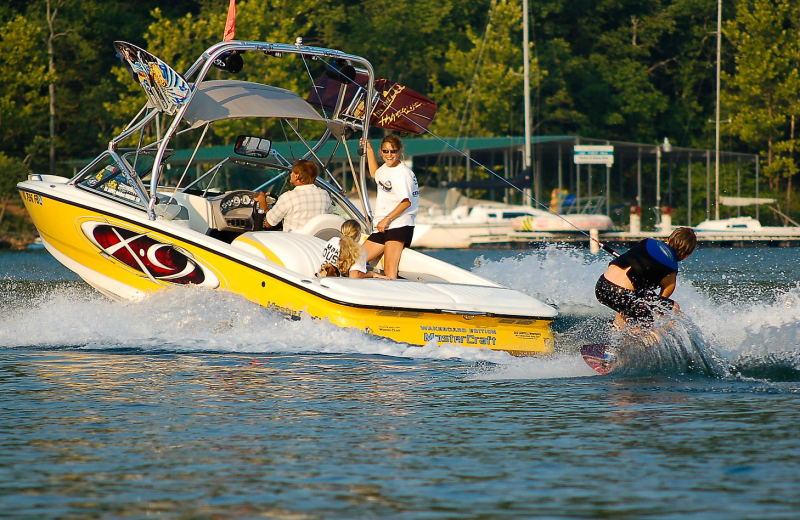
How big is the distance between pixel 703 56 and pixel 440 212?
1929 cm

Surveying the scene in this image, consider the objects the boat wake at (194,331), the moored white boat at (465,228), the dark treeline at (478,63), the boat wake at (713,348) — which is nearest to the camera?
the boat wake at (713,348)

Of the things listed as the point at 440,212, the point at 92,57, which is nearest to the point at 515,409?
the point at 440,212

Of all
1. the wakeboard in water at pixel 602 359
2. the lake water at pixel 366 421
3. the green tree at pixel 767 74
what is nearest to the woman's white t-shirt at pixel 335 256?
the lake water at pixel 366 421

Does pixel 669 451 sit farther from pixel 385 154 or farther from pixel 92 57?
pixel 92 57

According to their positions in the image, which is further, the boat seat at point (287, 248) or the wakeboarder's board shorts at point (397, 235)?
the wakeboarder's board shorts at point (397, 235)

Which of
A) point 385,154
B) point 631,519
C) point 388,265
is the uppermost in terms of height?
point 385,154

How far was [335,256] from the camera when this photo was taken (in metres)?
9.61

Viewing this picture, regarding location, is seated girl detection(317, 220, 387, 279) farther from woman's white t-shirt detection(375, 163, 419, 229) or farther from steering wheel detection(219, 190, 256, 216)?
steering wheel detection(219, 190, 256, 216)

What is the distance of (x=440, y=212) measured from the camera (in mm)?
39531

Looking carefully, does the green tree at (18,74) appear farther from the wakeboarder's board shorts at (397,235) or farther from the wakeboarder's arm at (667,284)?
the wakeboarder's arm at (667,284)

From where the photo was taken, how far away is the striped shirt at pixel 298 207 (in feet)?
34.7

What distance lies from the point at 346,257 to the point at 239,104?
2104 mm

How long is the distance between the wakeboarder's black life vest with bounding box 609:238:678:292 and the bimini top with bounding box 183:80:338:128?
3.80m

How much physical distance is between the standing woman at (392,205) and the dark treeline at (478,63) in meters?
27.2
